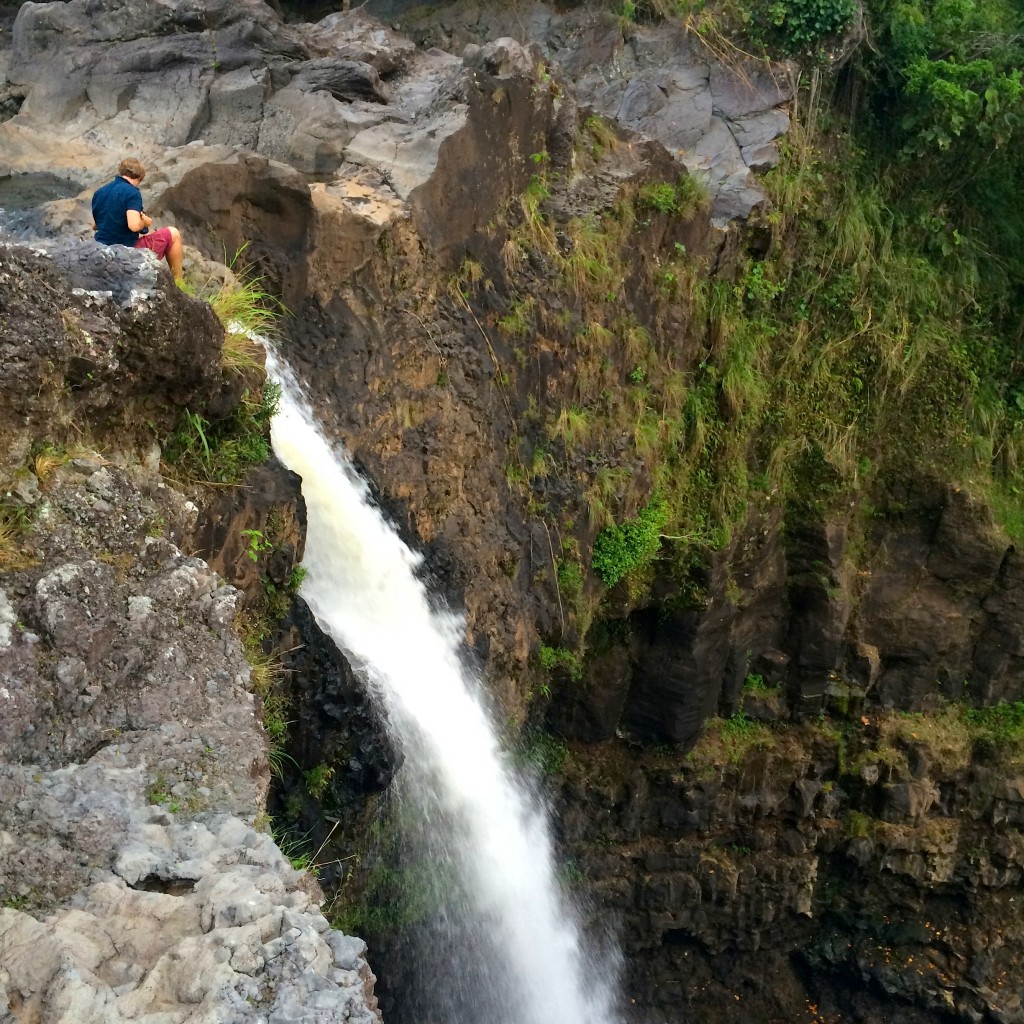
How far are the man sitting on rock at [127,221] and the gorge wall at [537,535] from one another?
2.18 feet

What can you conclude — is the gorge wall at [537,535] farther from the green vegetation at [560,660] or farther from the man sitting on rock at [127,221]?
the man sitting on rock at [127,221]

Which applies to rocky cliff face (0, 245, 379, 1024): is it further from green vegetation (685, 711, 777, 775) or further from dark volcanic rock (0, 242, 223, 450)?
green vegetation (685, 711, 777, 775)

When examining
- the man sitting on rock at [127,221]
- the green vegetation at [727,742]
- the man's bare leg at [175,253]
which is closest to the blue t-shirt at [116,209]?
the man sitting on rock at [127,221]

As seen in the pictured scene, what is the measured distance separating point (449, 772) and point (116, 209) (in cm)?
387

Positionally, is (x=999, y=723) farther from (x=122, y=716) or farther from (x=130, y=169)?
(x=122, y=716)

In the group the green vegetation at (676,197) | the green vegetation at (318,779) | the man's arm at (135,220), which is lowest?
the green vegetation at (318,779)

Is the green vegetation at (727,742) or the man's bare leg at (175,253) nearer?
the man's bare leg at (175,253)

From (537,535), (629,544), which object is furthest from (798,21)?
(537,535)

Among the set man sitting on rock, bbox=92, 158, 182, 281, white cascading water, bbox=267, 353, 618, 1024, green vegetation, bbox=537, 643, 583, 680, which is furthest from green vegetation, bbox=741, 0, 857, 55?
man sitting on rock, bbox=92, 158, 182, 281

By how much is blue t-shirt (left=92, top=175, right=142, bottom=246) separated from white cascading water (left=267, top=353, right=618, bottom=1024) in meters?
1.17

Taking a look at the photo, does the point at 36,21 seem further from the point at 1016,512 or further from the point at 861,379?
the point at 1016,512

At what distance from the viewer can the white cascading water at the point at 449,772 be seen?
234 inches

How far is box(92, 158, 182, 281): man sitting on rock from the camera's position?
5.05 m

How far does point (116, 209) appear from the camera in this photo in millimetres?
5059
